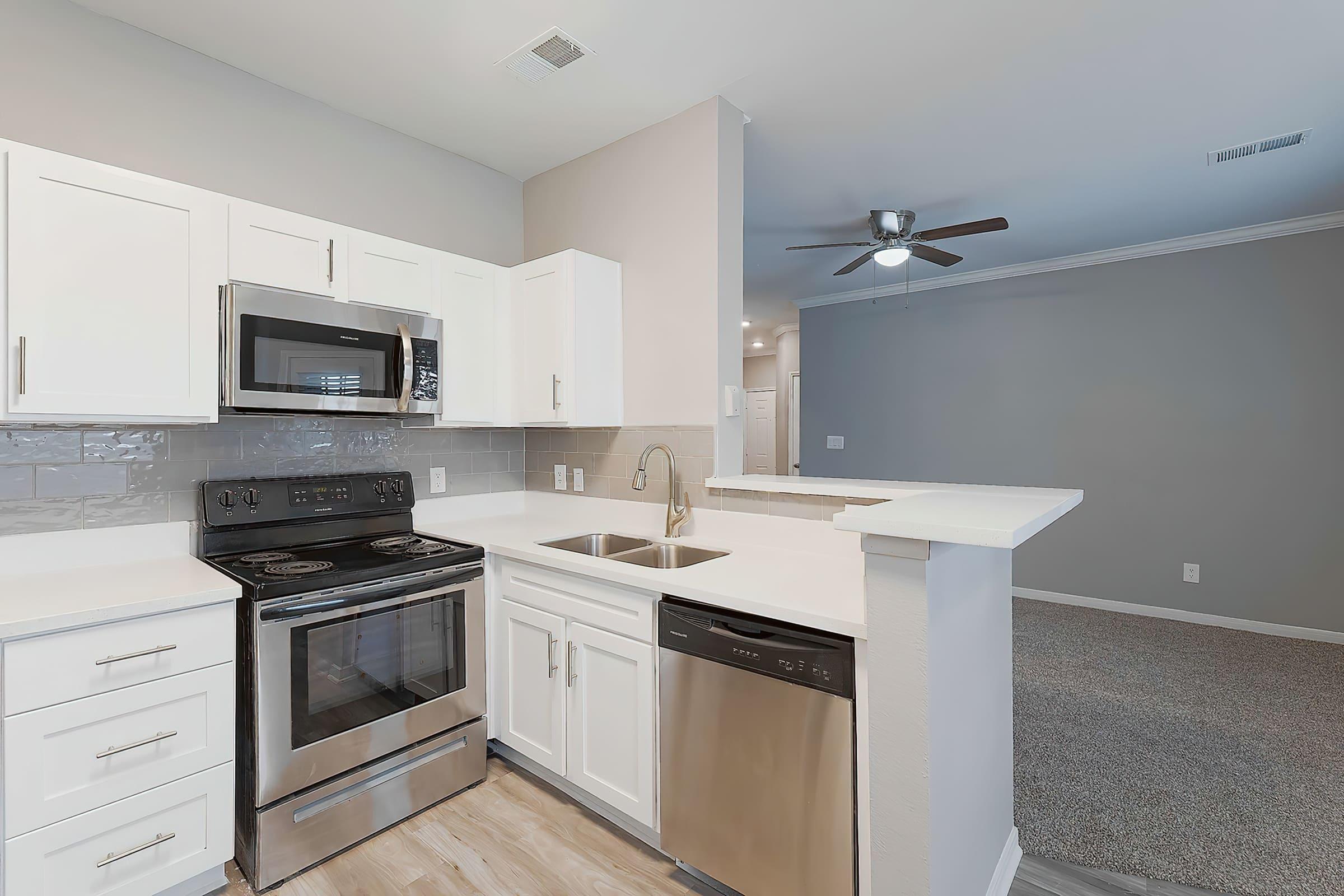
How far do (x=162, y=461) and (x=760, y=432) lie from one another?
8451mm

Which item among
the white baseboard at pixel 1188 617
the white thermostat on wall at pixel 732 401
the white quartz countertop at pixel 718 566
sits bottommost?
the white baseboard at pixel 1188 617

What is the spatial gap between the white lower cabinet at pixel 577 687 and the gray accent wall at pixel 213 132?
175 centimetres

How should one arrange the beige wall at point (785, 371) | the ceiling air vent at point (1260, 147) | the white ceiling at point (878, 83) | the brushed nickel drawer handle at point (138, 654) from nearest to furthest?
the brushed nickel drawer handle at point (138, 654) < the white ceiling at point (878, 83) < the ceiling air vent at point (1260, 147) < the beige wall at point (785, 371)

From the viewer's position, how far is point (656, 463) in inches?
109

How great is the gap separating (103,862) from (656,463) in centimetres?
208

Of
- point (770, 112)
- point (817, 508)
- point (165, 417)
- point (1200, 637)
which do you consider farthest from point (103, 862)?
point (1200, 637)

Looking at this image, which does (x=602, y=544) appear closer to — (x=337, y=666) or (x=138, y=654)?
(x=337, y=666)

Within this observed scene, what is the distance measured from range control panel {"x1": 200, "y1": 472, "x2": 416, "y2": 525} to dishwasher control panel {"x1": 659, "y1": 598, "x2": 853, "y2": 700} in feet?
4.77

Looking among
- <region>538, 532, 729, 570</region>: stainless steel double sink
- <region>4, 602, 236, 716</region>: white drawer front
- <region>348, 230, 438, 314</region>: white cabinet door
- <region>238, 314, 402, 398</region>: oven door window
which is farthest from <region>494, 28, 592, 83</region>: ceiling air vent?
<region>4, 602, 236, 716</region>: white drawer front

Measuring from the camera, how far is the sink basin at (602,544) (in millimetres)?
2582

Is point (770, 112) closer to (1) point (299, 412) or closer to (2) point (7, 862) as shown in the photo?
(1) point (299, 412)

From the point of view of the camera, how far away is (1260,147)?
2.98m

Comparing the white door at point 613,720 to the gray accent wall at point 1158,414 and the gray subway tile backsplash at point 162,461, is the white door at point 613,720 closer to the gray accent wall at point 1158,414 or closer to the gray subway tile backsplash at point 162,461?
the gray subway tile backsplash at point 162,461

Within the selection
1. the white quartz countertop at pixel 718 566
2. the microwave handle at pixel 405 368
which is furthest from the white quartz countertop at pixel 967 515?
the microwave handle at pixel 405 368
